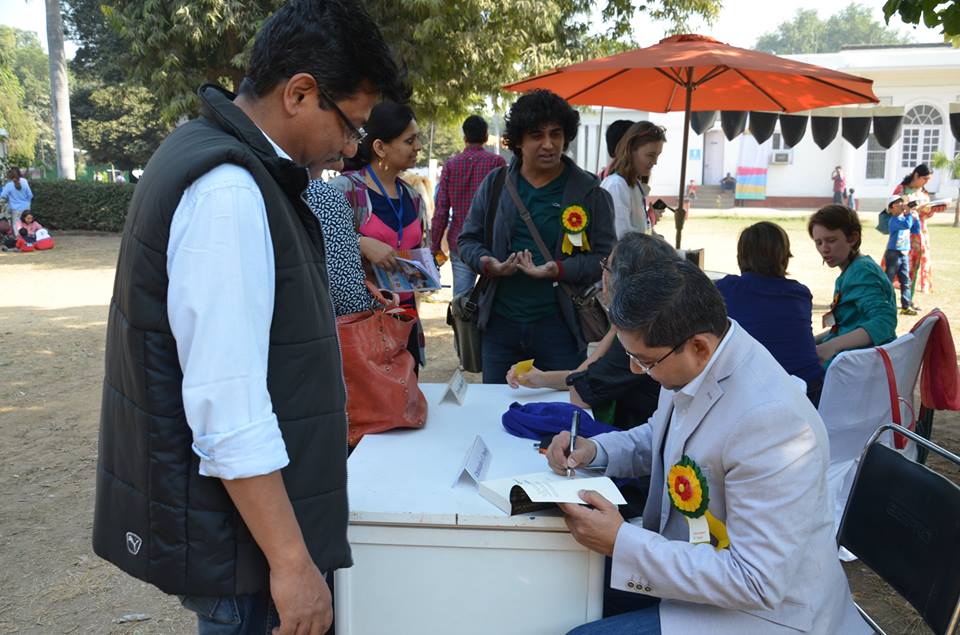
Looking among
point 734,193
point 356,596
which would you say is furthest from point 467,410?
point 734,193

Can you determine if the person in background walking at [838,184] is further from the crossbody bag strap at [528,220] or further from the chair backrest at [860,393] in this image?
the crossbody bag strap at [528,220]

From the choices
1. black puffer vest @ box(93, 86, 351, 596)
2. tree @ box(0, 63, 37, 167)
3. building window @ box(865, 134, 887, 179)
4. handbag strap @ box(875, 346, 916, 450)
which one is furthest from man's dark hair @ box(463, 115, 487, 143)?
tree @ box(0, 63, 37, 167)

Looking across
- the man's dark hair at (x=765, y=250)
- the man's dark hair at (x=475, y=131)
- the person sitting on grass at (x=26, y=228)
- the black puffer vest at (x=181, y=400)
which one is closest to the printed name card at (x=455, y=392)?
the black puffer vest at (x=181, y=400)

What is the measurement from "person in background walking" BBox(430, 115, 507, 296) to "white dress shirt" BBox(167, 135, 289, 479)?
515 centimetres

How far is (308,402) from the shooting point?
129cm

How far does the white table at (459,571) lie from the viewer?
1759 mm

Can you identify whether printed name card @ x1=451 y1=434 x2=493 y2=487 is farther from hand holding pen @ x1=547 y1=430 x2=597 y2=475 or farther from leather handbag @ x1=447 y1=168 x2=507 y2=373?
leather handbag @ x1=447 y1=168 x2=507 y2=373

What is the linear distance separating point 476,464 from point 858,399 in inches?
77.5

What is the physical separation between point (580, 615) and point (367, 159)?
212cm

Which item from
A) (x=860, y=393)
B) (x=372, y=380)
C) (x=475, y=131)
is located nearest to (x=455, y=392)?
(x=372, y=380)

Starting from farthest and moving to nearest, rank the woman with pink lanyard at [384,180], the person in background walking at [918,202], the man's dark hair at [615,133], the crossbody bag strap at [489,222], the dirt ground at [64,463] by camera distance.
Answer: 1. the person in background walking at [918,202]
2. the man's dark hair at [615,133]
3. the crossbody bag strap at [489,222]
4. the woman with pink lanyard at [384,180]
5. the dirt ground at [64,463]

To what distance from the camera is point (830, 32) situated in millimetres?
97625

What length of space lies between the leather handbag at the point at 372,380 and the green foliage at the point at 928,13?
110 inches

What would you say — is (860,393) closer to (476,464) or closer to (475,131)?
(476,464)
